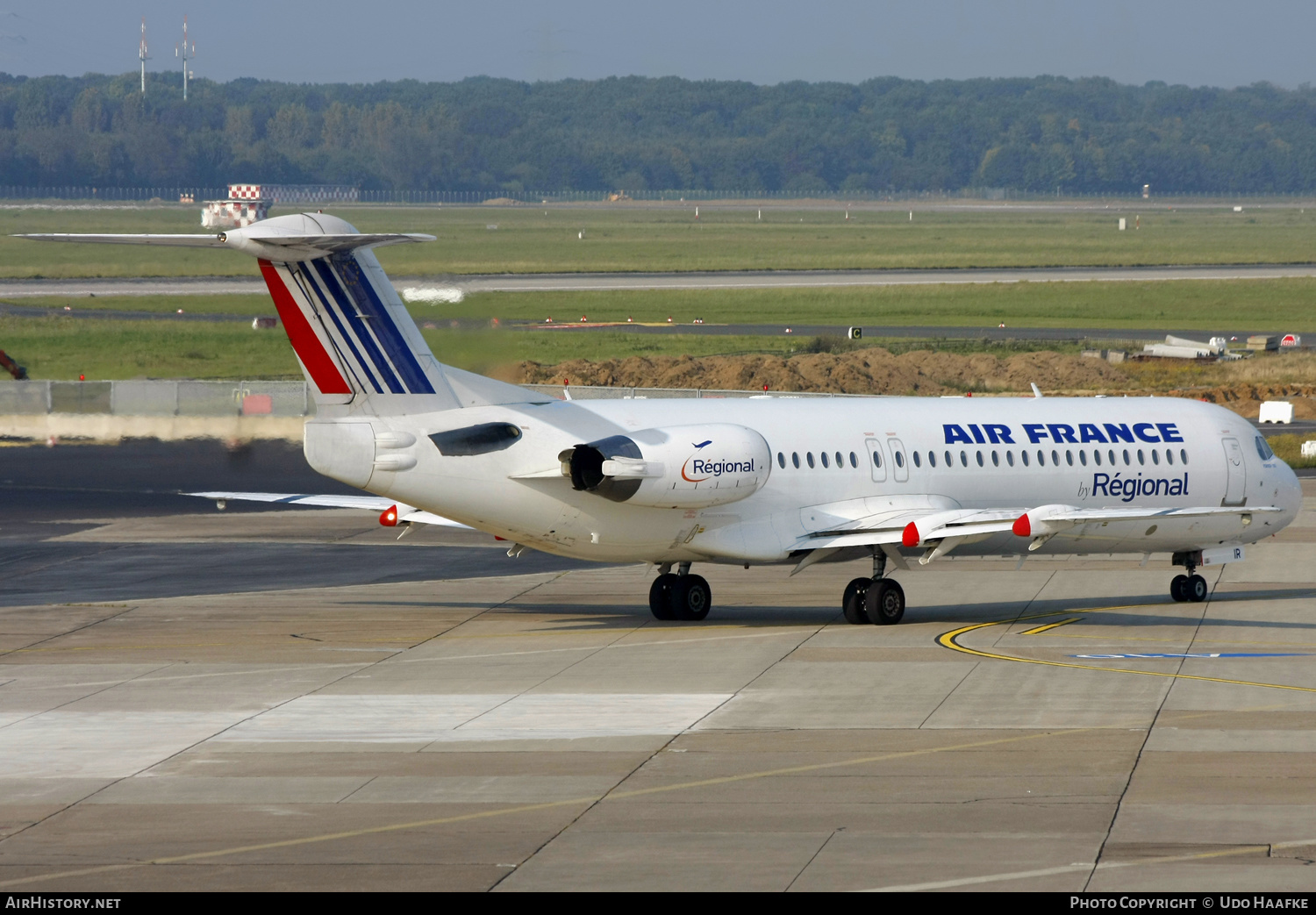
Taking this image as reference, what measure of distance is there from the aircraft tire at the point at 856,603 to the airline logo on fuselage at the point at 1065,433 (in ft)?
11.0

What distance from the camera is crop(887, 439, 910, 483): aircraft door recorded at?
1217 inches

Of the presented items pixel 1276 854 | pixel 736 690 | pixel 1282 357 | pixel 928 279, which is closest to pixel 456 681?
pixel 736 690

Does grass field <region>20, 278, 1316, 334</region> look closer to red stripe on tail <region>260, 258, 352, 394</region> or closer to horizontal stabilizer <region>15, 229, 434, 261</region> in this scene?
red stripe on tail <region>260, 258, 352, 394</region>

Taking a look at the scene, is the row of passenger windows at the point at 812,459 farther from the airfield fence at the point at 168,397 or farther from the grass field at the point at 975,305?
the grass field at the point at 975,305

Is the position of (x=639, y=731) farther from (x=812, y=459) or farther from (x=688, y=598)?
(x=812, y=459)

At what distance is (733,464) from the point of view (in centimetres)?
2830

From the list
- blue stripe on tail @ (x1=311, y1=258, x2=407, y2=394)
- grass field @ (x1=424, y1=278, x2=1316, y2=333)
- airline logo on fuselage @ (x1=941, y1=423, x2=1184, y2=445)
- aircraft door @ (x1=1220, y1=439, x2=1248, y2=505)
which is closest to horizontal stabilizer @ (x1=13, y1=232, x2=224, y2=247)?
blue stripe on tail @ (x1=311, y1=258, x2=407, y2=394)

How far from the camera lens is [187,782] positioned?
18.6 m

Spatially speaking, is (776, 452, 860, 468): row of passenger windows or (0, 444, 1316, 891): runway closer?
(0, 444, 1316, 891): runway

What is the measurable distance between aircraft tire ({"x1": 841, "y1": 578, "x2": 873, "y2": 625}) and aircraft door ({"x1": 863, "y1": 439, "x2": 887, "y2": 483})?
193cm

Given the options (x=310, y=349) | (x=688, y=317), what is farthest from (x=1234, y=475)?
(x=688, y=317)

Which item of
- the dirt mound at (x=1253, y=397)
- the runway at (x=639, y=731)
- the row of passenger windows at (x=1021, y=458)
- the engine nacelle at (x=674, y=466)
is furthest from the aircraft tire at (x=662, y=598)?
the dirt mound at (x=1253, y=397)
